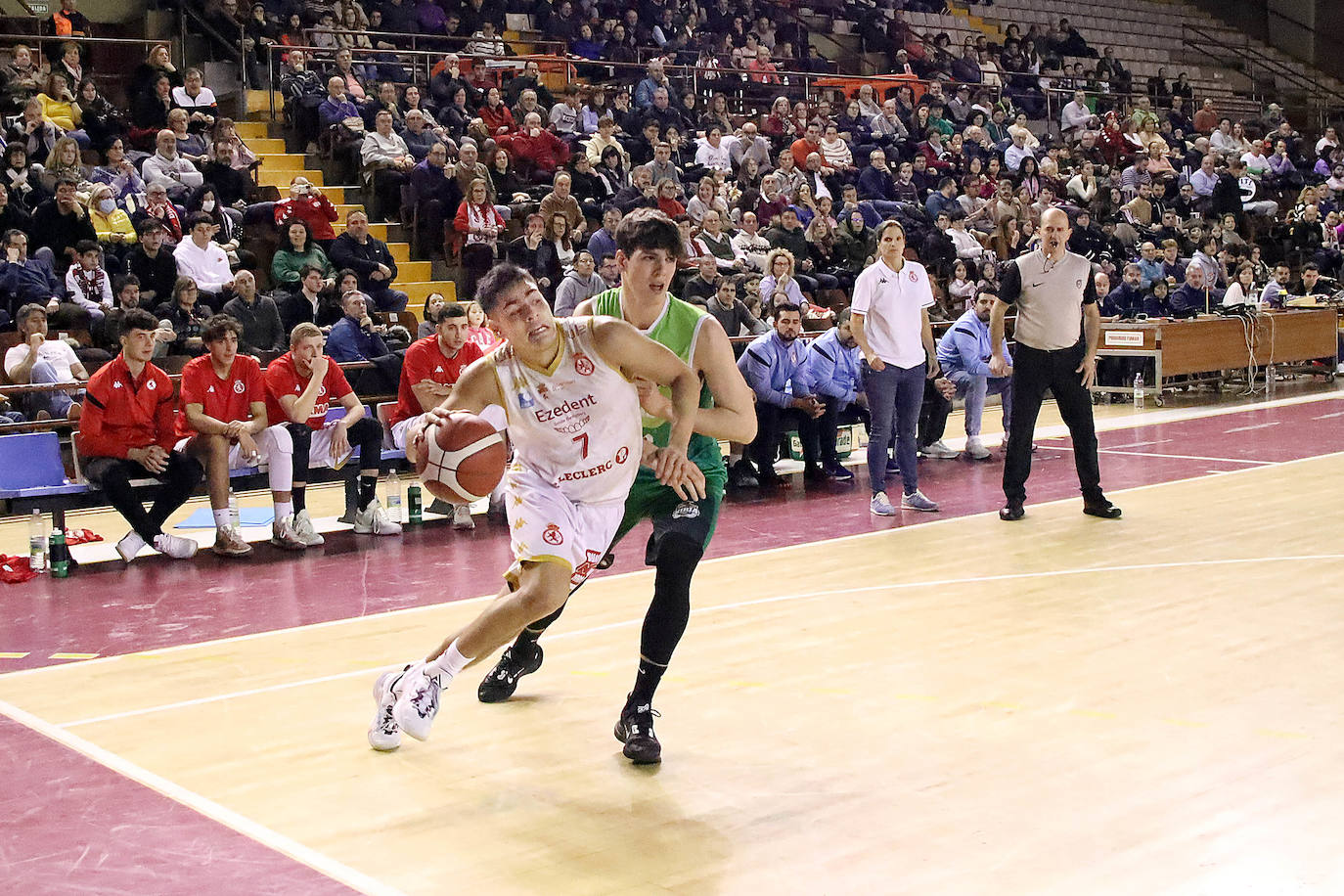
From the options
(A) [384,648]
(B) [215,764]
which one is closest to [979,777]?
(B) [215,764]

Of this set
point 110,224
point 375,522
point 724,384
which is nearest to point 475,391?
point 724,384

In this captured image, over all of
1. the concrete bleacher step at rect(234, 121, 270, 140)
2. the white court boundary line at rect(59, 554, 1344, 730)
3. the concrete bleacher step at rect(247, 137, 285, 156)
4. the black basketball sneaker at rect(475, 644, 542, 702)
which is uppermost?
the concrete bleacher step at rect(234, 121, 270, 140)

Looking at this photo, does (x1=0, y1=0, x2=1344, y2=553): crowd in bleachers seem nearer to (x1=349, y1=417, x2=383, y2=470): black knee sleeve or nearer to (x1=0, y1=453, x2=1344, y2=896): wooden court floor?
(x1=349, y1=417, x2=383, y2=470): black knee sleeve

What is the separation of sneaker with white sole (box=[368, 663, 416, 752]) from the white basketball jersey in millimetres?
825

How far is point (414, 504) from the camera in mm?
9734

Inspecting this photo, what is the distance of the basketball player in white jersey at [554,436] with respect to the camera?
14.4ft

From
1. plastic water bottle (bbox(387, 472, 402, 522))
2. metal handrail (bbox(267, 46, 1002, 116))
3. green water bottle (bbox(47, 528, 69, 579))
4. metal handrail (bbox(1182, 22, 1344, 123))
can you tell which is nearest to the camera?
green water bottle (bbox(47, 528, 69, 579))

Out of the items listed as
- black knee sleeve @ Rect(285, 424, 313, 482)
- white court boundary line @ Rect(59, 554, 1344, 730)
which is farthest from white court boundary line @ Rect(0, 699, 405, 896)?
black knee sleeve @ Rect(285, 424, 313, 482)

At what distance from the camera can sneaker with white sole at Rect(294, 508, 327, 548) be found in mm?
9016

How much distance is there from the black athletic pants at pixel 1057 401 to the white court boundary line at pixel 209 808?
5696mm

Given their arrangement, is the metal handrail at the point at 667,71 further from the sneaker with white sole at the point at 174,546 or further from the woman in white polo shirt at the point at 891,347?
the sneaker with white sole at the point at 174,546

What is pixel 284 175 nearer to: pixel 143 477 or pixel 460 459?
pixel 143 477

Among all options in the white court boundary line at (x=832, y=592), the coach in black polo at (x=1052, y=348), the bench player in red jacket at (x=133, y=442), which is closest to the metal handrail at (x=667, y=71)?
Answer: the bench player in red jacket at (x=133, y=442)

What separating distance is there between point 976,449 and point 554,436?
316 inches
